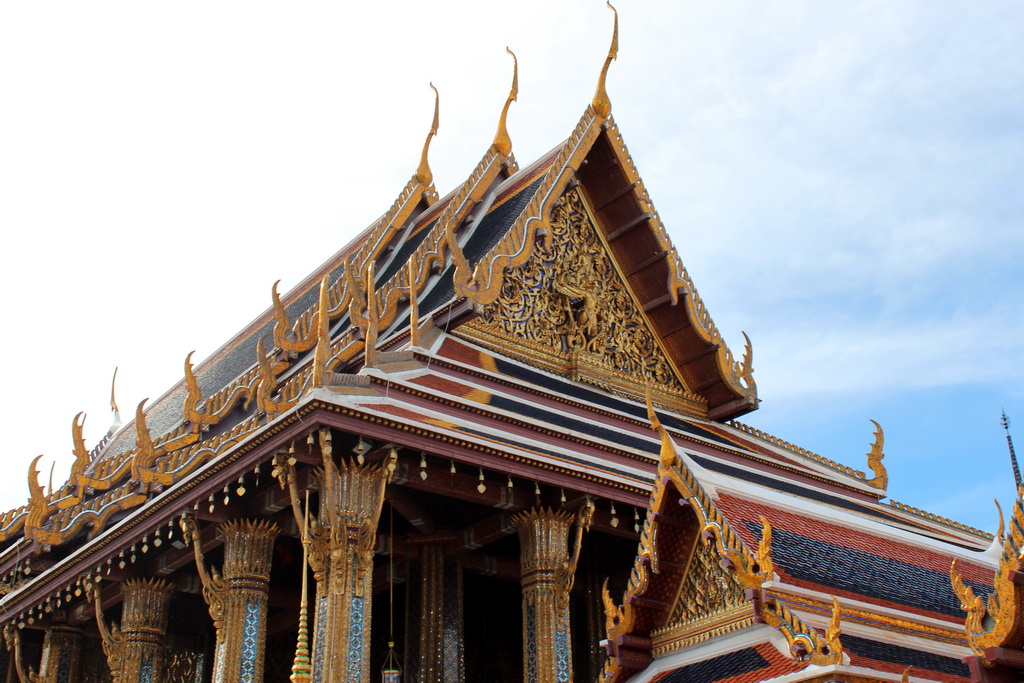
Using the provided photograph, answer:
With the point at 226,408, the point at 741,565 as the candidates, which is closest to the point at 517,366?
the point at 226,408

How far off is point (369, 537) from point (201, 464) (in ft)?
6.83

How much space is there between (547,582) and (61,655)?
5.45 metres

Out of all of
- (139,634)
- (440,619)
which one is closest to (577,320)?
(440,619)

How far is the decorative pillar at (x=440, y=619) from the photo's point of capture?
8633 mm

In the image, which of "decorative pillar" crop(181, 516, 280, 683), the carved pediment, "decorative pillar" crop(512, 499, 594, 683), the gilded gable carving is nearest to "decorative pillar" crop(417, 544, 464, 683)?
"decorative pillar" crop(512, 499, 594, 683)

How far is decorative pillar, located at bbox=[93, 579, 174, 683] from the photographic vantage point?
31.9 ft

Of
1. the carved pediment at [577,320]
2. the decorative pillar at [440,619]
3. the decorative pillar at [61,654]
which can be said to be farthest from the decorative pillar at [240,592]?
the decorative pillar at [61,654]

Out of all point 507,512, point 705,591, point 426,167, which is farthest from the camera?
point 426,167

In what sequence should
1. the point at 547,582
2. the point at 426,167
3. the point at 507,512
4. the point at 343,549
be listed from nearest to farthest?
the point at 343,549 → the point at 547,582 → the point at 507,512 → the point at 426,167

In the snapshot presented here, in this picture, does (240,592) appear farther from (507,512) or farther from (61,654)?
(61,654)

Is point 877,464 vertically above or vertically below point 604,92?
below

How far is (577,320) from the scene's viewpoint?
1138cm

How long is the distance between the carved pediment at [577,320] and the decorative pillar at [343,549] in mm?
2705

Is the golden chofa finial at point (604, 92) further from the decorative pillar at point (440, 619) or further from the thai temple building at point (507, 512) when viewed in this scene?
the decorative pillar at point (440, 619)
